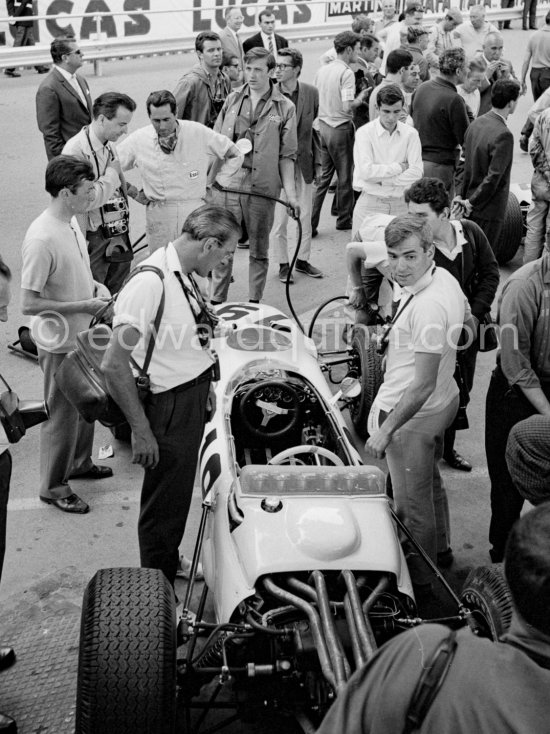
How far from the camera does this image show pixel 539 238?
9062 millimetres

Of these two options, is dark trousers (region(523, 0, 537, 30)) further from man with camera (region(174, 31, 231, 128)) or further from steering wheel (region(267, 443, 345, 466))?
steering wheel (region(267, 443, 345, 466))

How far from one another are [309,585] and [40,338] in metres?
2.50

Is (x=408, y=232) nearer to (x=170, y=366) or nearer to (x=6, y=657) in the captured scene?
(x=170, y=366)

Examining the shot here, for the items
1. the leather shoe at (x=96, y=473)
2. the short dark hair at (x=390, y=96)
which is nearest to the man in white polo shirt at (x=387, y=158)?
the short dark hair at (x=390, y=96)

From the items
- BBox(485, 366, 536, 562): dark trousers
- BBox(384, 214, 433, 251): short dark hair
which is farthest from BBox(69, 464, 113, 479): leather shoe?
BBox(384, 214, 433, 251): short dark hair

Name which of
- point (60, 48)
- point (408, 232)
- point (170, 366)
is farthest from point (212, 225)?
point (60, 48)

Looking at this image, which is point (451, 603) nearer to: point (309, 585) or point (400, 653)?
point (309, 585)

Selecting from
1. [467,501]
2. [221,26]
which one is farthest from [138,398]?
[221,26]

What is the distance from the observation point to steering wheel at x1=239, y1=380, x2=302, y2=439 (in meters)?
5.20

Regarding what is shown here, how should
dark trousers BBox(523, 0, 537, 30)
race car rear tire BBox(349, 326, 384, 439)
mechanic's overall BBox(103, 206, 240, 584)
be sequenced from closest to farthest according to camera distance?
1. mechanic's overall BBox(103, 206, 240, 584)
2. race car rear tire BBox(349, 326, 384, 439)
3. dark trousers BBox(523, 0, 537, 30)

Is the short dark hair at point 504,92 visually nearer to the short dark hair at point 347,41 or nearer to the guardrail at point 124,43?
the short dark hair at point 347,41

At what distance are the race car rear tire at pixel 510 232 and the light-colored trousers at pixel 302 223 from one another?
198cm

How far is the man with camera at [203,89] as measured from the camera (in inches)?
355

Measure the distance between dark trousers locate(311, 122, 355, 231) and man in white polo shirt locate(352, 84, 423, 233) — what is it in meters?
2.23
